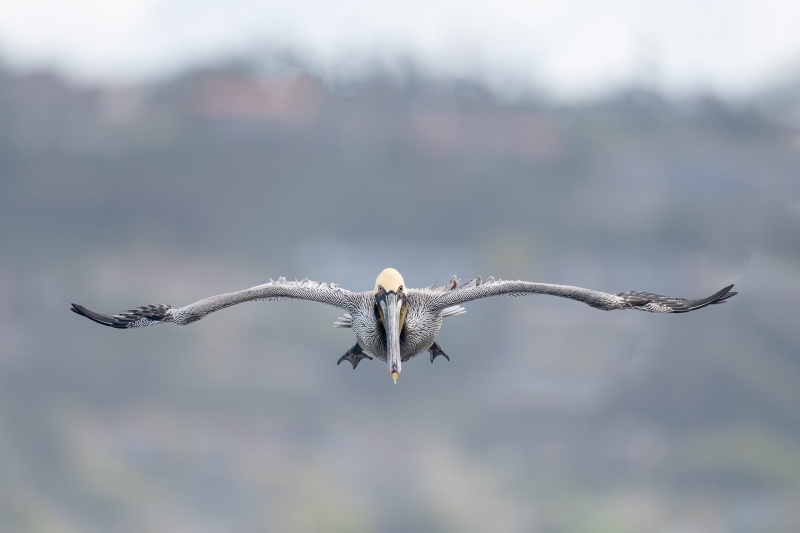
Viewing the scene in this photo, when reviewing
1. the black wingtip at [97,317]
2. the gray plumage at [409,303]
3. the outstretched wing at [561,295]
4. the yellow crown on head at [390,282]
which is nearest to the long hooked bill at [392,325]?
the yellow crown on head at [390,282]

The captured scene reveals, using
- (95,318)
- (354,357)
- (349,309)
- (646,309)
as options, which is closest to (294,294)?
(349,309)

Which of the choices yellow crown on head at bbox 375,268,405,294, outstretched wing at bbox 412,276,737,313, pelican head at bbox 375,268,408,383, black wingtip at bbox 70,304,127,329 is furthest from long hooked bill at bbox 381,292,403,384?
black wingtip at bbox 70,304,127,329

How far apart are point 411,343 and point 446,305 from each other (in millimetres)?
1274

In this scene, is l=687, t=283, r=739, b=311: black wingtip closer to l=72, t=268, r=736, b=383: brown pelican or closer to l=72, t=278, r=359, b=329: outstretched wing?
l=72, t=268, r=736, b=383: brown pelican

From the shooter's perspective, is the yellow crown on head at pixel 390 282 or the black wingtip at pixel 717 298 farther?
the black wingtip at pixel 717 298

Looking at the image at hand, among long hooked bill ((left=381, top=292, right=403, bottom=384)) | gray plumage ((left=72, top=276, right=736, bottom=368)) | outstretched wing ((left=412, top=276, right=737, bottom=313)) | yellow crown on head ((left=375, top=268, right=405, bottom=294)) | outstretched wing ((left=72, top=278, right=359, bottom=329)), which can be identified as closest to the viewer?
long hooked bill ((left=381, top=292, right=403, bottom=384))

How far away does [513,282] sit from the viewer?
77.3ft

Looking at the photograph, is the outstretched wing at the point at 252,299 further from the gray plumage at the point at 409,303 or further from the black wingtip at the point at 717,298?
the black wingtip at the point at 717,298

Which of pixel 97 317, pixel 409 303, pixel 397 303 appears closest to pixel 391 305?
pixel 397 303

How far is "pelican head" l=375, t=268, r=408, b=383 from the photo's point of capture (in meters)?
21.5

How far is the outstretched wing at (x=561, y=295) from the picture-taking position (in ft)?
76.8

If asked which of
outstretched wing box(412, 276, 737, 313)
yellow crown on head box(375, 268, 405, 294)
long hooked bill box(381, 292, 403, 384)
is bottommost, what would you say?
long hooked bill box(381, 292, 403, 384)

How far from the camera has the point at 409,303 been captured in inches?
917

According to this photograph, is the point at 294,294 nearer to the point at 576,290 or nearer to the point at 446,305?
the point at 446,305
